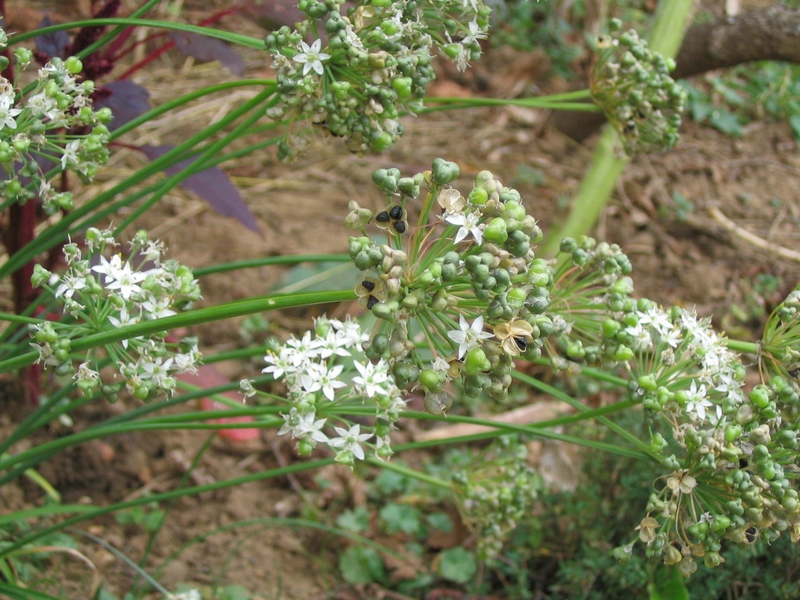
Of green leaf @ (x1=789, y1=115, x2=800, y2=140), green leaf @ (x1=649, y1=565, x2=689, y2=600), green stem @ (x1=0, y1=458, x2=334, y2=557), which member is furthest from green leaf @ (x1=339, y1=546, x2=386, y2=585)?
green leaf @ (x1=789, y1=115, x2=800, y2=140)

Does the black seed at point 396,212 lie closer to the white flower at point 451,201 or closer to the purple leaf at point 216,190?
the white flower at point 451,201

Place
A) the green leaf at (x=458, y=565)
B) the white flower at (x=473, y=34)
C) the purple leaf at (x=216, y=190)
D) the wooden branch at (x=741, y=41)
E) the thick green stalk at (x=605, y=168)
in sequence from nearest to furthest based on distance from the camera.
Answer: the white flower at (x=473, y=34)
the purple leaf at (x=216, y=190)
the green leaf at (x=458, y=565)
the wooden branch at (x=741, y=41)
the thick green stalk at (x=605, y=168)

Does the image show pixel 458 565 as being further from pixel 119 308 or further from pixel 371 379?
pixel 119 308

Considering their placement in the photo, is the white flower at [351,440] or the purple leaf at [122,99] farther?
the purple leaf at [122,99]

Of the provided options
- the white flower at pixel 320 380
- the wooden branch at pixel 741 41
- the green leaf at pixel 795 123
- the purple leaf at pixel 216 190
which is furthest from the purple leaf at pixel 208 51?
the green leaf at pixel 795 123

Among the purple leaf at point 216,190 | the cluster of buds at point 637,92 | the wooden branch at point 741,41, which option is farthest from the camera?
the wooden branch at point 741,41

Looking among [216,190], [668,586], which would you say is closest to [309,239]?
[216,190]

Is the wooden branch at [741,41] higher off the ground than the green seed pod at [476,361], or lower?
higher
